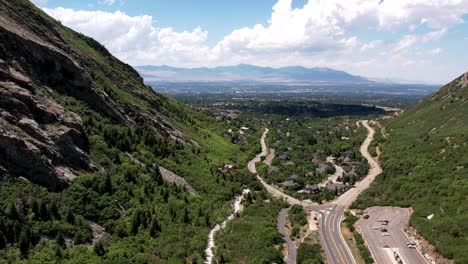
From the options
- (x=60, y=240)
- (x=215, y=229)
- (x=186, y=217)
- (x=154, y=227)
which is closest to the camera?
(x=60, y=240)

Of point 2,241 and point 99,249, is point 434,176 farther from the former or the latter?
point 2,241

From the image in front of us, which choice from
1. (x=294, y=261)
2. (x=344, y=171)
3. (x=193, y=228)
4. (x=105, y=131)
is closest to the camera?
(x=294, y=261)

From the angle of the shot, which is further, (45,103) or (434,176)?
(434,176)

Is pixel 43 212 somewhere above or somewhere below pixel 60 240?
above

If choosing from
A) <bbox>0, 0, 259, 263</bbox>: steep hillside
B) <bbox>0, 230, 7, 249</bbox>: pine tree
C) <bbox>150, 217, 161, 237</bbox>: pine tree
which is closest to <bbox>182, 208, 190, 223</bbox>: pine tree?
<bbox>0, 0, 259, 263</bbox>: steep hillside

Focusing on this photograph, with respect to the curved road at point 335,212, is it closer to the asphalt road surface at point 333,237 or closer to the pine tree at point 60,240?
the asphalt road surface at point 333,237

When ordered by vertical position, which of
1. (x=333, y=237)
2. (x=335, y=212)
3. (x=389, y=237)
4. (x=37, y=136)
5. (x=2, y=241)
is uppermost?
(x=37, y=136)

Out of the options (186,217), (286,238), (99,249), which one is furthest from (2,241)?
(286,238)

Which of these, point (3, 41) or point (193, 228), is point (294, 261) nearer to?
point (193, 228)

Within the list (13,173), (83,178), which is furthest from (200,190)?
(13,173)
